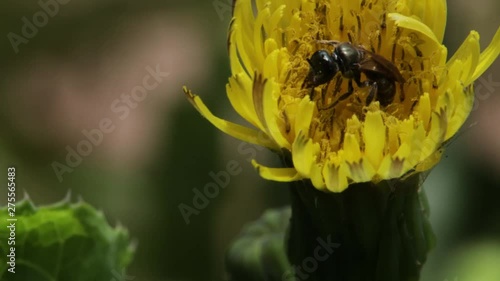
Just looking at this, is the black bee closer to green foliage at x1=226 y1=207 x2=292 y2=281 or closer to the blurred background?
green foliage at x1=226 y1=207 x2=292 y2=281

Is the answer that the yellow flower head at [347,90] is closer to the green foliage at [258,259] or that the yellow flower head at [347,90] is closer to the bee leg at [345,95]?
the bee leg at [345,95]

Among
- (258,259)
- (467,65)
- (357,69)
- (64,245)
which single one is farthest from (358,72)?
(64,245)

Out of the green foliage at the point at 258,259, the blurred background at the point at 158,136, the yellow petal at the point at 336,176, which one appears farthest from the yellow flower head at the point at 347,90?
the blurred background at the point at 158,136

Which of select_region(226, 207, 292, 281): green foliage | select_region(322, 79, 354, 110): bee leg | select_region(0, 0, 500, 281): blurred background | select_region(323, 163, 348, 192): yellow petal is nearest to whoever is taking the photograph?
select_region(323, 163, 348, 192): yellow petal

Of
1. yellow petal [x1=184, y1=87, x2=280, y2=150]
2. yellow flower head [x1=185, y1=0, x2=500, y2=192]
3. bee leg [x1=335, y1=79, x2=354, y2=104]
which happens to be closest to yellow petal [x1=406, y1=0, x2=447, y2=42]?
yellow flower head [x1=185, y1=0, x2=500, y2=192]

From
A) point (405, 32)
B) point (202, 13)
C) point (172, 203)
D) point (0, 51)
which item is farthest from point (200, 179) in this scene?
point (405, 32)

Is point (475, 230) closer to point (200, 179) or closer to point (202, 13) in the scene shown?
point (200, 179)
